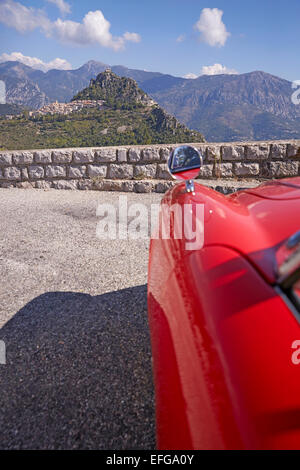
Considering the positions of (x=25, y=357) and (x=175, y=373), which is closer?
(x=175, y=373)

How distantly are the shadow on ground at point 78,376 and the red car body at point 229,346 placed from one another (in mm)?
858

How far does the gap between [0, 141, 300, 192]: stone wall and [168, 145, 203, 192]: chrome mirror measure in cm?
576

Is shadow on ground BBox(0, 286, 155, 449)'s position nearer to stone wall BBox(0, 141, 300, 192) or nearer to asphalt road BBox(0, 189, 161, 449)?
asphalt road BBox(0, 189, 161, 449)

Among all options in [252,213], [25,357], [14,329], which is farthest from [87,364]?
[252,213]

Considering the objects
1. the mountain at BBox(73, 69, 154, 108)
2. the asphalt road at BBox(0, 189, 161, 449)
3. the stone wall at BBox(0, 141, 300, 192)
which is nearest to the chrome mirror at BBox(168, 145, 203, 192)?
the asphalt road at BBox(0, 189, 161, 449)

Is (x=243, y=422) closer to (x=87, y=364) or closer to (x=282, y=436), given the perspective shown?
(x=282, y=436)

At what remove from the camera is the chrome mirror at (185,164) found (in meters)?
1.71

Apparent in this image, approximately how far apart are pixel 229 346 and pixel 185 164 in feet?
3.90

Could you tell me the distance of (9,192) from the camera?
25.8 ft

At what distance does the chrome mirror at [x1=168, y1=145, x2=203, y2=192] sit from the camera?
1710 mm

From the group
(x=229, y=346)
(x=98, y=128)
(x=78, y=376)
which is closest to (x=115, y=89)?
(x=98, y=128)

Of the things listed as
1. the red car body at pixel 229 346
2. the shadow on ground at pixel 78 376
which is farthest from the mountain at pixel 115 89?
the red car body at pixel 229 346

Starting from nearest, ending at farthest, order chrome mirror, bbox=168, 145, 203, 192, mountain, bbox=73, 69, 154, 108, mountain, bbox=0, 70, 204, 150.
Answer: chrome mirror, bbox=168, 145, 203, 192 → mountain, bbox=0, 70, 204, 150 → mountain, bbox=73, 69, 154, 108
